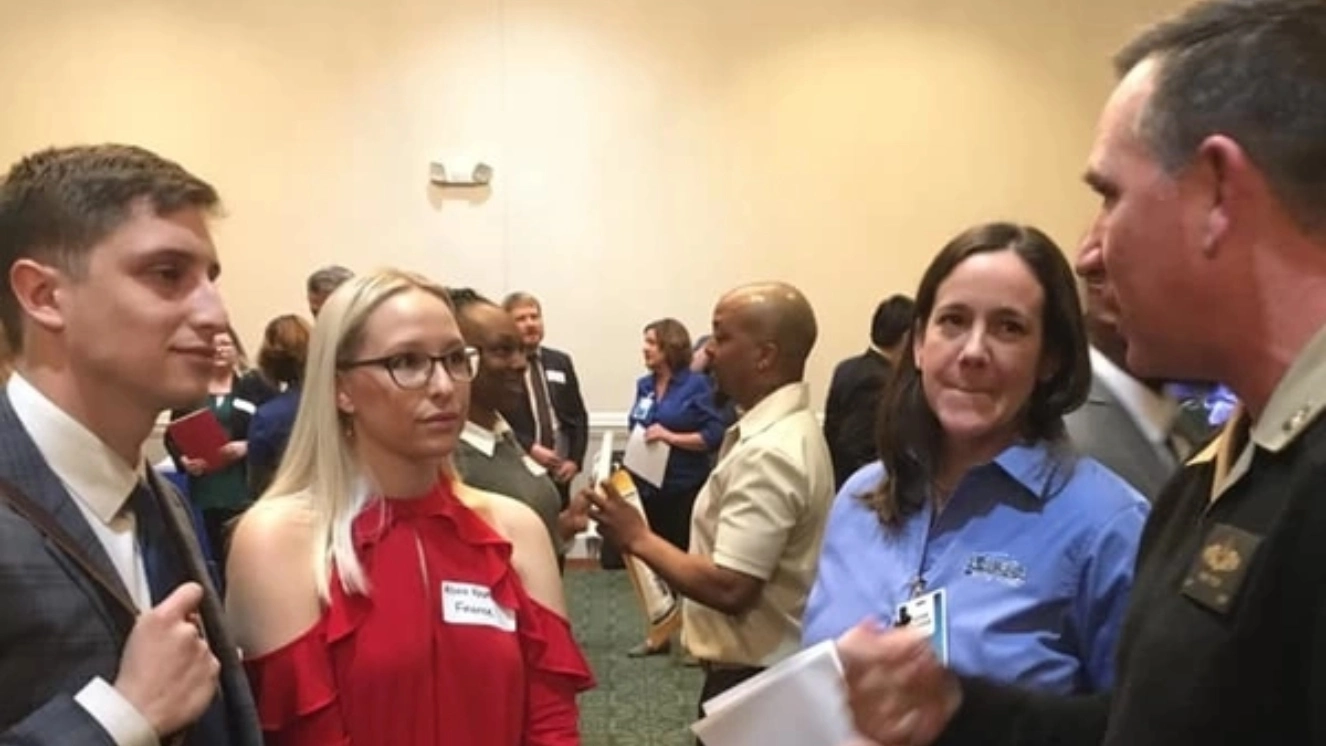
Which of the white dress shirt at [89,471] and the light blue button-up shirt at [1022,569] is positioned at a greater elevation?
the white dress shirt at [89,471]

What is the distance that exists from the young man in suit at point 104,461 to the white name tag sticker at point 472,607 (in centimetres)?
42

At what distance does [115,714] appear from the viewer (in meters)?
1.38

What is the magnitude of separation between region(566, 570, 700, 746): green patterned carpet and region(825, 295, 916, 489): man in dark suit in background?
42.0 inches

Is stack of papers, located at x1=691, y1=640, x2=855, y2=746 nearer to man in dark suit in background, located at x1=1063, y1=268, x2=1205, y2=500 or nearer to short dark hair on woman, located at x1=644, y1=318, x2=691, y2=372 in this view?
man in dark suit in background, located at x1=1063, y1=268, x2=1205, y2=500

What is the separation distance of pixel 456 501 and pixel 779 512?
0.93 m

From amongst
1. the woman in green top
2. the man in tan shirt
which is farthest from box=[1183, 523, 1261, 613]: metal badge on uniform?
the woman in green top

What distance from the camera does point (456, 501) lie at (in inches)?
88.0

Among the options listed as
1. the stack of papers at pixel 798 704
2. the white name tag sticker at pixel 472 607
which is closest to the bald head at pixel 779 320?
the white name tag sticker at pixel 472 607

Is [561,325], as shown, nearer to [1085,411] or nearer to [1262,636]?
[1085,411]

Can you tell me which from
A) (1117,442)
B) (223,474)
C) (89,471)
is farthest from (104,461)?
(223,474)

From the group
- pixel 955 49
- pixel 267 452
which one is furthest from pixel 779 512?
pixel 955 49

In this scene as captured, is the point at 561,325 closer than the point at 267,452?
No

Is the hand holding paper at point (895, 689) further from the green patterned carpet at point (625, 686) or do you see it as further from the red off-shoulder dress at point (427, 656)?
the green patterned carpet at point (625, 686)

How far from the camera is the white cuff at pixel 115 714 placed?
1373 mm
